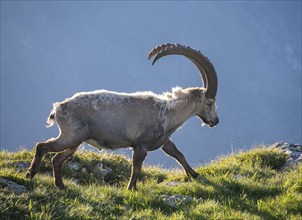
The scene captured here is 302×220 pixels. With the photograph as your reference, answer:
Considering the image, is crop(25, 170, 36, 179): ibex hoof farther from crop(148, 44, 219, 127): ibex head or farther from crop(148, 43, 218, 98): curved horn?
crop(148, 44, 219, 127): ibex head

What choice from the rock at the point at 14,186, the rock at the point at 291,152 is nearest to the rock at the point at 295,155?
the rock at the point at 291,152

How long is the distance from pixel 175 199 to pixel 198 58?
4441mm

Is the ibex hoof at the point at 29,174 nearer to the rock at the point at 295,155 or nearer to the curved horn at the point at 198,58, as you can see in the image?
the curved horn at the point at 198,58

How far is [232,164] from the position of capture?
12570mm

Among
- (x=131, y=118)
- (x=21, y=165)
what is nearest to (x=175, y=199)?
(x=131, y=118)

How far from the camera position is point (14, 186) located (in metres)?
9.05

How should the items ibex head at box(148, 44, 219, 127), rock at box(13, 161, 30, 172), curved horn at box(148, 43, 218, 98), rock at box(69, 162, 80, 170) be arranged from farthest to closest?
rock at box(69, 162, 80, 170)
ibex head at box(148, 44, 219, 127)
curved horn at box(148, 43, 218, 98)
rock at box(13, 161, 30, 172)

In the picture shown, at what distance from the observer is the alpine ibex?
1088cm

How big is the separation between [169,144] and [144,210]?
180 inches

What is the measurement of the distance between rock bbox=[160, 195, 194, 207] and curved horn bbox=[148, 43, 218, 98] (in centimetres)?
365

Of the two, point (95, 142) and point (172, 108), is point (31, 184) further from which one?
point (172, 108)

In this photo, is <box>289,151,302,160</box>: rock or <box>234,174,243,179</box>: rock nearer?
<box>234,174,243,179</box>: rock

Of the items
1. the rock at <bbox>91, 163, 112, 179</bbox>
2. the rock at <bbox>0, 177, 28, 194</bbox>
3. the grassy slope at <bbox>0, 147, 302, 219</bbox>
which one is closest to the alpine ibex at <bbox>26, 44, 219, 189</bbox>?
the grassy slope at <bbox>0, 147, 302, 219</bbox>

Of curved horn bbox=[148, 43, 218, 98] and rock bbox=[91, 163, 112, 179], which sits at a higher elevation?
curved horn bbox=[148, 43, 218, 98]
